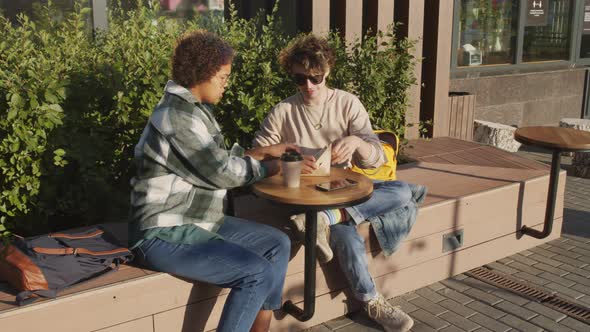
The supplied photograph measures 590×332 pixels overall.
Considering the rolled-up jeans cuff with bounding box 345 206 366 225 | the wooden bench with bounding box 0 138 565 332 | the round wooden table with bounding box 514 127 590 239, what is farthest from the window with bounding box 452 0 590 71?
the rolled-up jeans cuff with bounding box 345 206 366 225

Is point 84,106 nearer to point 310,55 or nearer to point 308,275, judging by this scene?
point 310,55

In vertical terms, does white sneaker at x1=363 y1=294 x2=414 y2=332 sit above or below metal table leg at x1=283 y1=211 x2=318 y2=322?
below

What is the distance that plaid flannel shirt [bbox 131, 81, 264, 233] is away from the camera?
2.77 metres

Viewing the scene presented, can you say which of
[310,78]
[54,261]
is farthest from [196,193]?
[310,78]

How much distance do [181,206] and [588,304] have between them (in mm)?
2684

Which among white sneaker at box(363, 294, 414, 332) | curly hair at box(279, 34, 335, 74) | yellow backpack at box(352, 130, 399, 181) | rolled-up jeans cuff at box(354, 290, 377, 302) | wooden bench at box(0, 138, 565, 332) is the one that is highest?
curly hair at box(279, 34, 335, 74)

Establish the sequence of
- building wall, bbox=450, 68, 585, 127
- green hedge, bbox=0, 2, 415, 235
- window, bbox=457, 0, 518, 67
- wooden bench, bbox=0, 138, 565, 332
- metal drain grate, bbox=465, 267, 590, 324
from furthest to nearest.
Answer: window, bbox=457, 0, 518, 67, building wall, bbox=450, 68, 585, 127, metal drain grate, bbox=465, 267, 590, 324, green hedge, bbox=0, 2, 415, 235, wooden bench, bbox=0, 138, 565, 332

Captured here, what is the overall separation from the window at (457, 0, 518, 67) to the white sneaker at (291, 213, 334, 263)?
6116 millimetres

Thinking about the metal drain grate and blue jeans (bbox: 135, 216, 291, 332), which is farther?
the metal drain grate

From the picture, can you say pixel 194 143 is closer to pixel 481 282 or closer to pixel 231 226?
pixel 231 226

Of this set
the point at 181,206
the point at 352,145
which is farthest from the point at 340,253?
the point at 181,206

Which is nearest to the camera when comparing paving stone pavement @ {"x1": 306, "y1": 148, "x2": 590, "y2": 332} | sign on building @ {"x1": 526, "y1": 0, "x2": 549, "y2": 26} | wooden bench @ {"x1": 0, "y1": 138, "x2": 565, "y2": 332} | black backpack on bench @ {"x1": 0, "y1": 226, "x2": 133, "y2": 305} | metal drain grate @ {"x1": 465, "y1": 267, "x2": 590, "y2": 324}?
black backpack on bench @ {"x1": 0, "y1": 226, "x2": 133, "y2": 305}

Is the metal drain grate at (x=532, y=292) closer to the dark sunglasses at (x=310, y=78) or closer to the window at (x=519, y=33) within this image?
the dark sunglasses at (x=310, y=78)

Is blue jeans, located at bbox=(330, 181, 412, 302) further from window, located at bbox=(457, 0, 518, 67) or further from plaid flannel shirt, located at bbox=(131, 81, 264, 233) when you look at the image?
window, located at bbox=(457, 0, 518, 67)
